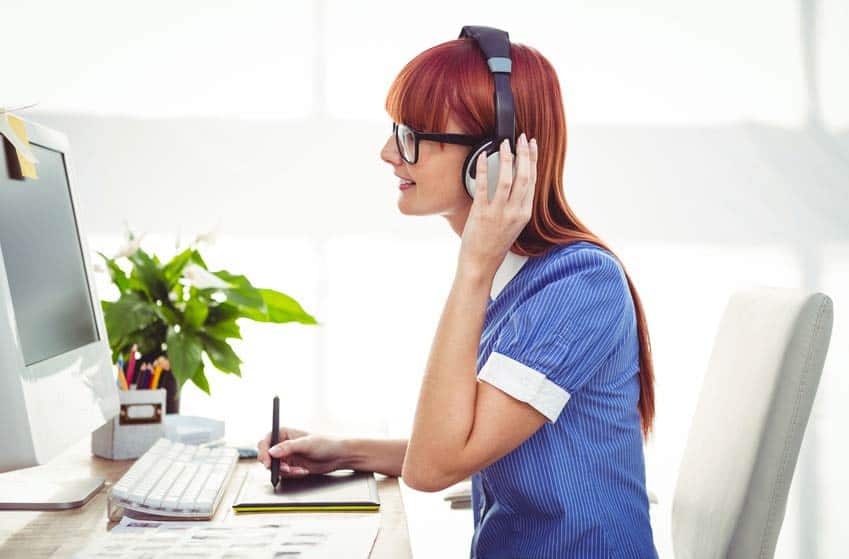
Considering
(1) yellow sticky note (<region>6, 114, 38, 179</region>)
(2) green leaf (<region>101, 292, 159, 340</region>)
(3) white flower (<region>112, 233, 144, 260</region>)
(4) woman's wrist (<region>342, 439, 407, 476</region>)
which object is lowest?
(4) woman's wrist (<region>342, 439, 407, 476</region>)

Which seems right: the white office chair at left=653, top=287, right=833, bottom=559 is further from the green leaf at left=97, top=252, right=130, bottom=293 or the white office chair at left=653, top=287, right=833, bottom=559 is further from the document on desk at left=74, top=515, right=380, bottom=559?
the green leaf at left=97, top=252, right=130, bottom=293

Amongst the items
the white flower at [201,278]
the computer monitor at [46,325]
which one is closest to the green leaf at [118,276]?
the white flower at [201,278]

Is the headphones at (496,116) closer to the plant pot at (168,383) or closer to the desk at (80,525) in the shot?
the desk at (80,525)

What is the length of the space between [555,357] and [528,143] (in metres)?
0.27

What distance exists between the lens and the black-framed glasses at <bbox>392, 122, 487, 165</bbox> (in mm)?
1013

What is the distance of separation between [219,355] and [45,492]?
42 cm

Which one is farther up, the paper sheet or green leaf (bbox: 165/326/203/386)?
the paper sheet

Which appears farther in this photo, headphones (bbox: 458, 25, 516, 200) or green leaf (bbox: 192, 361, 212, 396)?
green leaf (bbox: 192, 361, 212, 396)

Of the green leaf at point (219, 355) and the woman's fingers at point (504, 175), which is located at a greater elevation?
the woman's fingers at point (504, 175)

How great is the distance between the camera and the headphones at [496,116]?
0.97 meters

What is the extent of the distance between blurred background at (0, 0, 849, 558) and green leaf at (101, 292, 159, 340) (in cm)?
105

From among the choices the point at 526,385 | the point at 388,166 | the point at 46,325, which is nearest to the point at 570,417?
the point at 526,385

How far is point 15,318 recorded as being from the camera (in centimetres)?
86

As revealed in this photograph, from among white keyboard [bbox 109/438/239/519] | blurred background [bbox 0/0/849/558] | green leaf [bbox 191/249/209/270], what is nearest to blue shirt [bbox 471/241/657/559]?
white keyboard [bbox 109/438/239/519]
